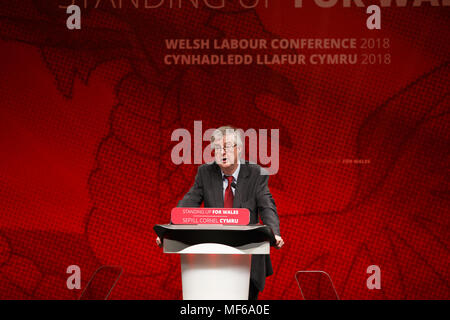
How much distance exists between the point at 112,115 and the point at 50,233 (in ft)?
4.12

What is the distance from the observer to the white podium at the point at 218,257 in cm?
188

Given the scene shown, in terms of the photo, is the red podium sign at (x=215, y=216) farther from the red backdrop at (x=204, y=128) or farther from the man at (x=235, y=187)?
the red backdrop at (x=204, y=128)

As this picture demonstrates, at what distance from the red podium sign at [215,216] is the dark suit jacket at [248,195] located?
2.28 feet

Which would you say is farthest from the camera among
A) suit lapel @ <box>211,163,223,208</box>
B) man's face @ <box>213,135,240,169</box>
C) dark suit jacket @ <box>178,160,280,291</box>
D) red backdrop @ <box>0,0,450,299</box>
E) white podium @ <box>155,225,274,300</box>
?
red backdrop @ <box>0,0,450,299</box>

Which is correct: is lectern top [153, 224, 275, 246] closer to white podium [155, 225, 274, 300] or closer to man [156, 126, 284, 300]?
white podium [155, 225, 274, 300]

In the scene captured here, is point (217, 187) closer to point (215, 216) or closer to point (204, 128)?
point (215, 216)

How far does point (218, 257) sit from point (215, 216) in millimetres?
169

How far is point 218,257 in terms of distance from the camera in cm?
190

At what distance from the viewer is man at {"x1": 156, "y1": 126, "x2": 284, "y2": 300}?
8.60ft

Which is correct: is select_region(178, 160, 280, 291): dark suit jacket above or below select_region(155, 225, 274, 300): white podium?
above

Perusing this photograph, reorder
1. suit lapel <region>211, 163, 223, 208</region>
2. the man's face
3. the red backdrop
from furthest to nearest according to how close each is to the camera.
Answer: the red backdrop, suit lapel <region>211, 163, 223, 208</region>, the man's face

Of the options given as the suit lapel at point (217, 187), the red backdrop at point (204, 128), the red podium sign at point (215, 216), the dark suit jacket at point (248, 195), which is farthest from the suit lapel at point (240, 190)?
the red backdrop at point (204, 128)

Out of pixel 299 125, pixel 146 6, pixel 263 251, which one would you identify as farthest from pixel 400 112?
pixel 263 251

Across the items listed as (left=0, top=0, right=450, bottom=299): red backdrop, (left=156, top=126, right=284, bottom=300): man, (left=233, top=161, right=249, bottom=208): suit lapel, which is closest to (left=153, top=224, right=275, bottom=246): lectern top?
(left=156, top=126, right=284, bottom=300): man
